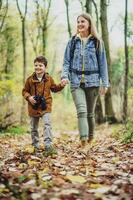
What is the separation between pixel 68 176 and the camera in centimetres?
512

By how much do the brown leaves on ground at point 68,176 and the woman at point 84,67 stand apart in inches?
41.2

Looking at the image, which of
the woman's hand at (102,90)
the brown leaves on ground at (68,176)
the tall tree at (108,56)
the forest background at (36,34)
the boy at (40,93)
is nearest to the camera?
Answer: the brown leaves on ground at (68,176)

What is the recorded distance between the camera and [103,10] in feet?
63.9

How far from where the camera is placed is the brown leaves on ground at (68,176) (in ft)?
13.9

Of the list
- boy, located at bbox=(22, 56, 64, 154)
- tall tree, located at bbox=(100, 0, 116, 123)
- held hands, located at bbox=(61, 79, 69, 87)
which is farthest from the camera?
tall tree, located at bbox=(100, 0, 116, 123)

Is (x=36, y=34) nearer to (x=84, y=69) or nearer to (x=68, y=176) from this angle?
(x=84, y=69)

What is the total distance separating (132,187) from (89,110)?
4.36 m

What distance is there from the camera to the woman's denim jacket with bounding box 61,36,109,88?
330 inches

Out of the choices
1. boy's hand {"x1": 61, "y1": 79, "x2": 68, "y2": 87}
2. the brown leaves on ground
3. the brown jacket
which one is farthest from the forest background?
the brown leaves on ground

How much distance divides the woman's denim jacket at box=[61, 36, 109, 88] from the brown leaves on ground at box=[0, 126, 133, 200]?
1.45 m

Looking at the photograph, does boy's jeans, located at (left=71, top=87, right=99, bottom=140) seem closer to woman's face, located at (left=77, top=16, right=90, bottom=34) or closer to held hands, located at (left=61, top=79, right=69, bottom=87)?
held hands, located at (left=61, top=79, right=69, bottom=87)

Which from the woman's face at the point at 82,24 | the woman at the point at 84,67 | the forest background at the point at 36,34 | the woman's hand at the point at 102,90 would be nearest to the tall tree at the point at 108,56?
the forest background at the point at 36,34

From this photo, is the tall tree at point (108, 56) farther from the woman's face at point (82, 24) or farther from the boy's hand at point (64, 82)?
the boy's hand at point (64, 82)

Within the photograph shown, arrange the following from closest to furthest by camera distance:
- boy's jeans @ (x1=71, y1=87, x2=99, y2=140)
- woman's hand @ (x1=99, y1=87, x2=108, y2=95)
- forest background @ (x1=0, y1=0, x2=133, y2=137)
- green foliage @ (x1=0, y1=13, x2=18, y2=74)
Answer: boy's jeans @ (x1=71, y1=87, x2=99, y2=140), woman's hand @ (x1=99, y1=87, x2=108, y2=95), forest background @ (x1=0, y1=0, x2=133, y2=137), green foliage @ (x1=0, y1=13, x2=18, y2=74)
